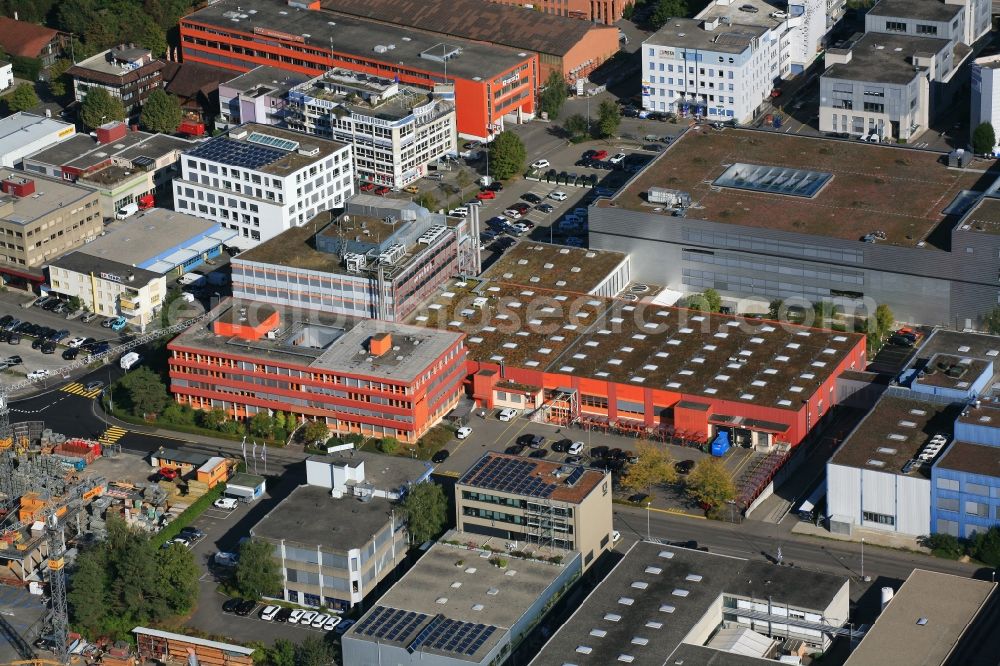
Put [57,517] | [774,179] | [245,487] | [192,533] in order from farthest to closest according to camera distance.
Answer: [774,179]
[245,487]
[57,517]
[192,533]

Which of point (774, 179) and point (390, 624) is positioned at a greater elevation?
point (774, 179)

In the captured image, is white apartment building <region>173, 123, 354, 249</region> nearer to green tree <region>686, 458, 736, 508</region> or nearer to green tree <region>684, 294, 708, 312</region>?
green tree <region>684, 294, 708, 312</region>

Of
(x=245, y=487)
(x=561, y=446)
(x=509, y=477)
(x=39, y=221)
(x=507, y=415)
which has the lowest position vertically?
(x=561, y=446)

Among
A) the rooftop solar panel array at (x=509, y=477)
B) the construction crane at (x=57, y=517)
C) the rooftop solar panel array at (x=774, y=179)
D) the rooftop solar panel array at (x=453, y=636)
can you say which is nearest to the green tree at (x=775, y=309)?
the rooftop solar panel array at (x=774, y=179)

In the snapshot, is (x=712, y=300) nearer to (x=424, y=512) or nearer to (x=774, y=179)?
(x=774, y=179)

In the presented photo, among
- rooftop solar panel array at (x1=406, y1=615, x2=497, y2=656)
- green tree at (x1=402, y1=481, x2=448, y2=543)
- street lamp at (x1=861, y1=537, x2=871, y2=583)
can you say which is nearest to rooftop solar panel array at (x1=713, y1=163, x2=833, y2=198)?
street lamp at (x1=861, y1=537, x2=871, y2=583)

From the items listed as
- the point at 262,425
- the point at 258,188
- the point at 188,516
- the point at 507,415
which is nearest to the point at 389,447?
the point at 507,415

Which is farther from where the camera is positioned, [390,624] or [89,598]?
[89,598]

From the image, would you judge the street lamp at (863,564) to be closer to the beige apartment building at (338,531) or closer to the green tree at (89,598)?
the beige apartment building at (338,531)

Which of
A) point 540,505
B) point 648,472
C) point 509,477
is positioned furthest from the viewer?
point 648,472
